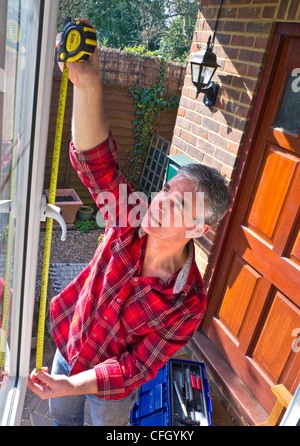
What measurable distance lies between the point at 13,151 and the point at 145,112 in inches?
213

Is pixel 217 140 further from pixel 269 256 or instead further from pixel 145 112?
pixel 145 112

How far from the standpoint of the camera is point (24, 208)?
101cm

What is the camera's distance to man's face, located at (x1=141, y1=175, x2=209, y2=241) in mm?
1580

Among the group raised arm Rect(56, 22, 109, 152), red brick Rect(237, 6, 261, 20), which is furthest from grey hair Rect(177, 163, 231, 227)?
red brick Rect(237, 6, 261, 20)

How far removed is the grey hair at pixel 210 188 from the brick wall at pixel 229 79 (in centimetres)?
125

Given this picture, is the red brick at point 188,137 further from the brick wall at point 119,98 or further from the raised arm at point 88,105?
the brick wall at point 119,98

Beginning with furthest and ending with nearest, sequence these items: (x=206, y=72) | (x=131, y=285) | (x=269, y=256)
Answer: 1. (x=206, y=72)
2. (x=269, y=256)
3. (x=131, y=285)

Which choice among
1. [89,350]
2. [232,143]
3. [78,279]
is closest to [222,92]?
[232,143]

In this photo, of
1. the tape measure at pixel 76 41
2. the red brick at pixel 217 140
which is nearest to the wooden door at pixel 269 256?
the red brick at pixel 217 140

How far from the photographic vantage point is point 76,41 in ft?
3.27

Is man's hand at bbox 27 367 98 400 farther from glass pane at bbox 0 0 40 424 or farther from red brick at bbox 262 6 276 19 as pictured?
red brick at bbox 262 6 276 19

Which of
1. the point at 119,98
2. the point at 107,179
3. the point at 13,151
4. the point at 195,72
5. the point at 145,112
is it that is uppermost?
the point at 195,72

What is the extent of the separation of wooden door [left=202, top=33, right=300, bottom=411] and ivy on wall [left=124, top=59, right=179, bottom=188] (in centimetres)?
356

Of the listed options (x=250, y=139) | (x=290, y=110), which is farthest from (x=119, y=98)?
(x=290, y=110)
